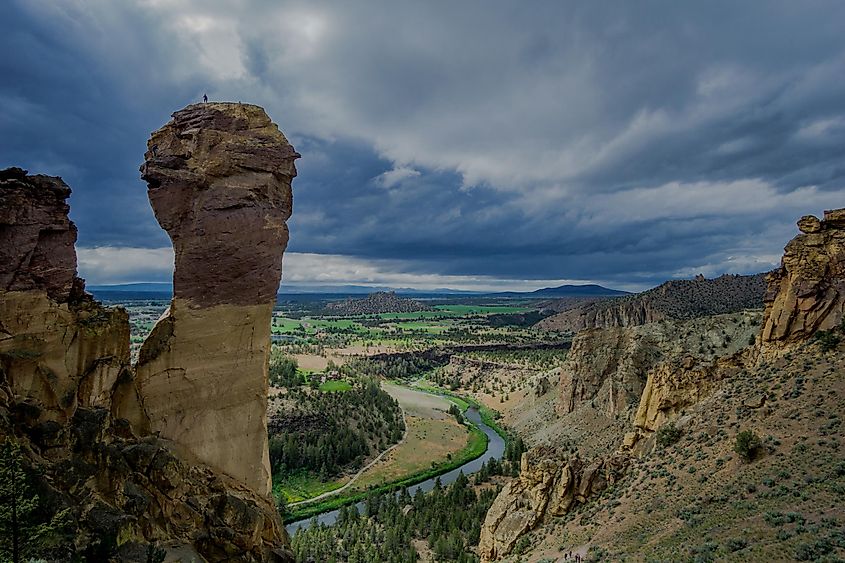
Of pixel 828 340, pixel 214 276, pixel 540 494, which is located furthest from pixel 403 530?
pixel 214 276

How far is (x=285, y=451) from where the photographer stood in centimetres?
8638

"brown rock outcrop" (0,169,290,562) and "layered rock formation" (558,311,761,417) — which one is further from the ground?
"brown rock outcrop" (0,169,290,562)

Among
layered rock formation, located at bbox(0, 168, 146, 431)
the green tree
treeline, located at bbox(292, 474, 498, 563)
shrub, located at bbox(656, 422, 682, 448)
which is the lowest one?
treeline, located at bbox(292, 474, 498, 563)

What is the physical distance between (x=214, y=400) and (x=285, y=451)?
72.1 m

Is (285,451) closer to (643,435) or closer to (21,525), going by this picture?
(643,435)

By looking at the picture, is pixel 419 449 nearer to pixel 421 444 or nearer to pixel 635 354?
pixel 421 444

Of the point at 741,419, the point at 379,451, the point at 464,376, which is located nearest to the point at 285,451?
the point at 379,451

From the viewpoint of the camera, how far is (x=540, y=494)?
44844 mm

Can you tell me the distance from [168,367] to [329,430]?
84.7 m

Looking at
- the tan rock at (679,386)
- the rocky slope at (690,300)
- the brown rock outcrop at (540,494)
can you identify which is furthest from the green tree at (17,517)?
the rocky slope at (690,300)

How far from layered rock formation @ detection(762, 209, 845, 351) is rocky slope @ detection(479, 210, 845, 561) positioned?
85 mm

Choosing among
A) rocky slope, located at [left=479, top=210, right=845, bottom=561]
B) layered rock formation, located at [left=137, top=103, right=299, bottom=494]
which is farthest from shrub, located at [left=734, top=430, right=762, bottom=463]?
layered rock formation, located at [left=137, top=103, right=299, bottom=494]

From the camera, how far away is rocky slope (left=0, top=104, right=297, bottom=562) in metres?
14.6

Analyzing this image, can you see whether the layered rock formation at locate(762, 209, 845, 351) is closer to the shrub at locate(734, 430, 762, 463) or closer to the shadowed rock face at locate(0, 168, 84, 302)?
the shrub at locate(734, 430, 762, 463)
